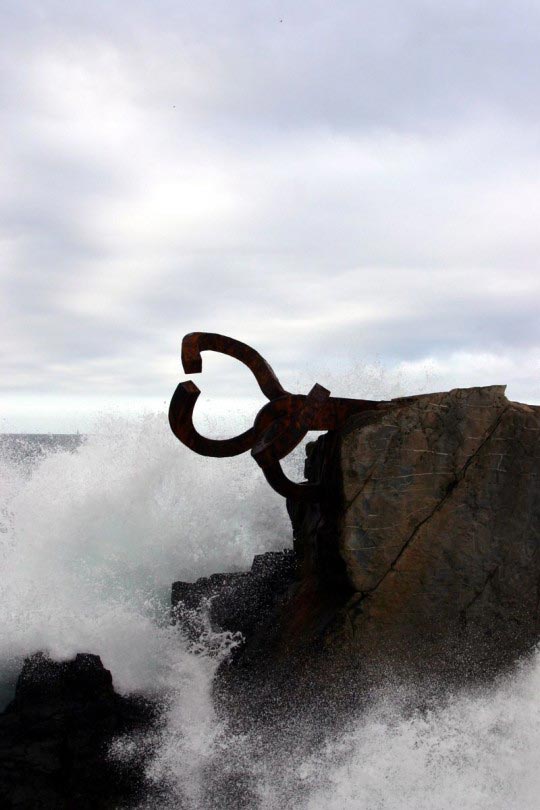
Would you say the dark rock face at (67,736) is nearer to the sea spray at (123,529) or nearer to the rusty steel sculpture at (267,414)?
Answer: the sea spray at (123,529)

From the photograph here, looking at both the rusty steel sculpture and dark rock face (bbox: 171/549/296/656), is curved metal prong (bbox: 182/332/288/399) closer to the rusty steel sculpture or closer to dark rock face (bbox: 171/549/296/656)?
the rusty steel sculpture

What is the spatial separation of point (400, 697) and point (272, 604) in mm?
1291

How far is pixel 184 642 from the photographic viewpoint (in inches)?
180

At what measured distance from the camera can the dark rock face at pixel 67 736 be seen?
320 centimetres

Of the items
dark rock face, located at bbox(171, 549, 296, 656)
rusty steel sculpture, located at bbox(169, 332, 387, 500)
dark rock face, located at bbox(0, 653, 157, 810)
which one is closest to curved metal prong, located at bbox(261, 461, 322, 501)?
rusty steel sculpture, located at bbox(169, 332, 387, 500)

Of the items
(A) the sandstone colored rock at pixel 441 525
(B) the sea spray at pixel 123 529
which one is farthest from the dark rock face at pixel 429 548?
(B) the sea spray at pixel 123 529

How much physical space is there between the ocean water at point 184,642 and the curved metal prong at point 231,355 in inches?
61.9

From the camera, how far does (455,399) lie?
3.53 metres

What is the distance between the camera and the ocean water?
297 centimetres

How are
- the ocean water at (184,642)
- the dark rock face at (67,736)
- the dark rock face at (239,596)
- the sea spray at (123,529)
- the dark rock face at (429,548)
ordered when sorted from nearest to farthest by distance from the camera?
the ocean water at (184,642) → the dark rock face at (67,736) → the dark rock face at (429,548) → the dark rock face at (239,596) → the sea spray at (123,529)

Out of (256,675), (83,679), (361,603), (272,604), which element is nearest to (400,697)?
(361,603)

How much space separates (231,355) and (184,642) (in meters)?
2.07

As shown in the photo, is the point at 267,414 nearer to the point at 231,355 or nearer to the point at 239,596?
the point at 231,355

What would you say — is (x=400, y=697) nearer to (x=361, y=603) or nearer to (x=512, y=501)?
(x=361, y=603)
